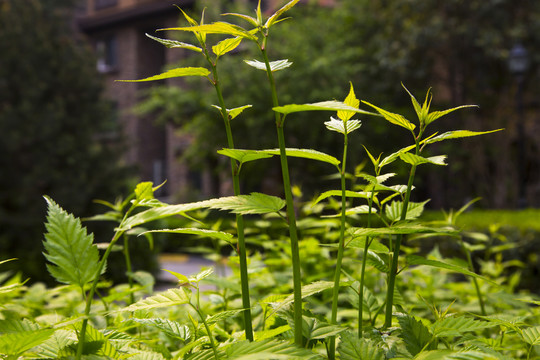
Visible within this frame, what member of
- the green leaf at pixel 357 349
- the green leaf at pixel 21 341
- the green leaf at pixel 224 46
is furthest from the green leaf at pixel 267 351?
the green leaf at pixel 224 46

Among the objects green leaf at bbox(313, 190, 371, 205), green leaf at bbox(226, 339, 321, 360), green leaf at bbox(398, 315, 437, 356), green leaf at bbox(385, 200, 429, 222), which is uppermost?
green leaf at bbox(313, 190, 371, 205)

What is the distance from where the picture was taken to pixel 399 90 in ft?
55.9

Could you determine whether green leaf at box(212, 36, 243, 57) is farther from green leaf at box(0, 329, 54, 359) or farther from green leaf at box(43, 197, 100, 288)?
green leaf at box(0, 329, 54, 359)

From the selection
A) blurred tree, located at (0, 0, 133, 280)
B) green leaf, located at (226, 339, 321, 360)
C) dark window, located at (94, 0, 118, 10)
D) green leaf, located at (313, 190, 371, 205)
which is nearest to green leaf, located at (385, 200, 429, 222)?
green leaf, located at (313, 190, 371, 205)

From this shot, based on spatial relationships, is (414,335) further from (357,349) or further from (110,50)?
(110,50)

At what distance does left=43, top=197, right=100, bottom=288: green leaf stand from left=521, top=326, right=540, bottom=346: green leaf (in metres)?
0.83

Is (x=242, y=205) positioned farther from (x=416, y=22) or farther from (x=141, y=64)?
(x=141, y=64)

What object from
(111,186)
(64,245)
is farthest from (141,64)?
(64,245)

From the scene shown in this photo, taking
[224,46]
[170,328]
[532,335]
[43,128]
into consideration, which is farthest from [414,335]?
[43,128]

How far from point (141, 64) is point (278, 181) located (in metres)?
11.6

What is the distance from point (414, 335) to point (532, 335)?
0.24 m

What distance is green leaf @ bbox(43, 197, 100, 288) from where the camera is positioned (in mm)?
979

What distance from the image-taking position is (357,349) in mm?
889

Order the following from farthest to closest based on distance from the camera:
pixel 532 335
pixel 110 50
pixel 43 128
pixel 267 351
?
pixel 110 50 → pixel 43 128 → pixel 532 335 → pixel 267 351
